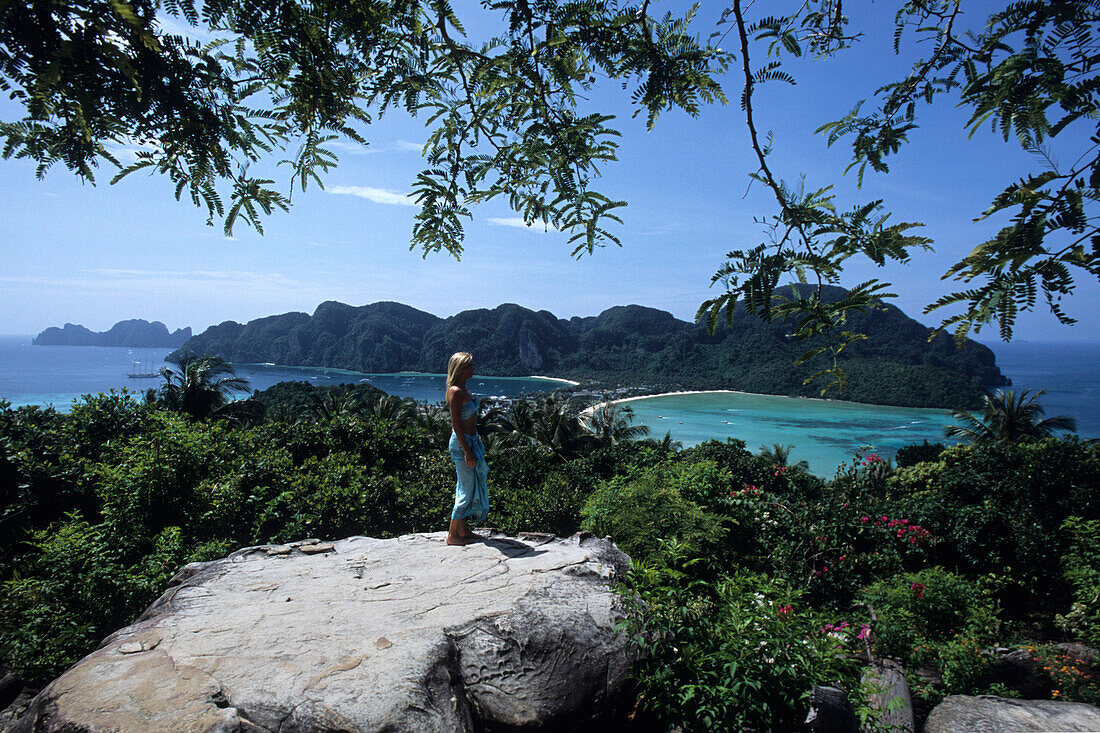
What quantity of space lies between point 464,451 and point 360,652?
6.96 feet

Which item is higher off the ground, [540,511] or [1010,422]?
[1010,422]

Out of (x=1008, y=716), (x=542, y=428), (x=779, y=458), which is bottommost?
(x=779, y=458)

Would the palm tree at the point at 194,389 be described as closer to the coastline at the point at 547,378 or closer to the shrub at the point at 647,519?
the shrub at the point at 647,519

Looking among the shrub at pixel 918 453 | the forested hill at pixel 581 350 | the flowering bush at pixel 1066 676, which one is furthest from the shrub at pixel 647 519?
the forested hill at pixel 581 350

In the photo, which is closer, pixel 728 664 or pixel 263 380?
pixel 728 664

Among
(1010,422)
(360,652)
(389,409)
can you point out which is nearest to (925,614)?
(360,652)

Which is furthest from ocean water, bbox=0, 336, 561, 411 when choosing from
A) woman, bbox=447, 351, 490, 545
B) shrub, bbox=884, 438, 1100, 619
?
woman, bbox=447, 351, 490, 545

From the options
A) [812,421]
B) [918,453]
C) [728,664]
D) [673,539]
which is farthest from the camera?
[812,421]

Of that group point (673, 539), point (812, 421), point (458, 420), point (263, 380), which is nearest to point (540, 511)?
point (458, 420)

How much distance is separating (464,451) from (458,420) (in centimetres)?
36

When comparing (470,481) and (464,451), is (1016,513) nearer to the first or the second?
(470,481)

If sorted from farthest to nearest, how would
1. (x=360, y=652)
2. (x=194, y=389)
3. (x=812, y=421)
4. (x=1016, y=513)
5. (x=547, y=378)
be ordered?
1. (x=547, y=378)
2. (x=812, y=421)
3. (x=194, y=389)
4. (x=1016, y=513)
5. (x=360, y=652)

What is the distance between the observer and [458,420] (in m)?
4.97

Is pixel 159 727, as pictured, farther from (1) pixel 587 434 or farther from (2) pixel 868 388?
(2) pixel 868 388
